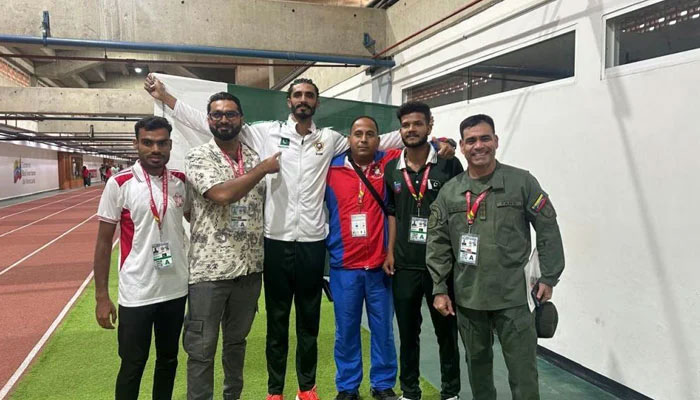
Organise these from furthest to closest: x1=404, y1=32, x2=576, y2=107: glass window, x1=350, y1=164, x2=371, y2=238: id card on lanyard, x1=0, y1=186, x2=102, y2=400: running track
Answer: x1=0, y1=186, x2=102, y2=400: running track → x1=404, y1=32, x2=576, y2=107: glass window → x1=350, y1=164, x2=371, y2=238: id card on lanyard

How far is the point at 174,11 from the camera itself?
167 inches

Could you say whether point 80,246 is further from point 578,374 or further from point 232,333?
point 578,374

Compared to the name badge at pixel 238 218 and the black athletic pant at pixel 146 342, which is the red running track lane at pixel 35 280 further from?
the name badge at pixel 238 218

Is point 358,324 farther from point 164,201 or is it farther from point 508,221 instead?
point 164,201

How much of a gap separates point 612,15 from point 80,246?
9178 millimetres

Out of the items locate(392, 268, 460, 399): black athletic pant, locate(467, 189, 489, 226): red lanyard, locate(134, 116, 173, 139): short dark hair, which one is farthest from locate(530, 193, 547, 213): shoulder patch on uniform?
locate(134, 116, 173, 139): short dark hair

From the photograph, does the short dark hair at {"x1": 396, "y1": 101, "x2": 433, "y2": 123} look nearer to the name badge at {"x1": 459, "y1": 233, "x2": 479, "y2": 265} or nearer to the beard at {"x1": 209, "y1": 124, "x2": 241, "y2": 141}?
the name badge at {"x1": 459, "y1": 233, "x2": 479, "y2": 265}

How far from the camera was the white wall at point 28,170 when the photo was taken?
17.6 m

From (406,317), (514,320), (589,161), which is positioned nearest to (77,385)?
(406,317)

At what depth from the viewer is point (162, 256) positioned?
192 centimetres

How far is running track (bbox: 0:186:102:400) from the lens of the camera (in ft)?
11.6

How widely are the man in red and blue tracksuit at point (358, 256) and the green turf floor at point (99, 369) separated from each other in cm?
27

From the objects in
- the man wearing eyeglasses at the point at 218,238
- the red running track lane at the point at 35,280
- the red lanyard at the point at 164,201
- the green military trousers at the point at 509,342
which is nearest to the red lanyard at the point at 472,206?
the green military trousers at the point at 509,342

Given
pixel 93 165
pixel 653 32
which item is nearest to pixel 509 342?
pixel 653 32
